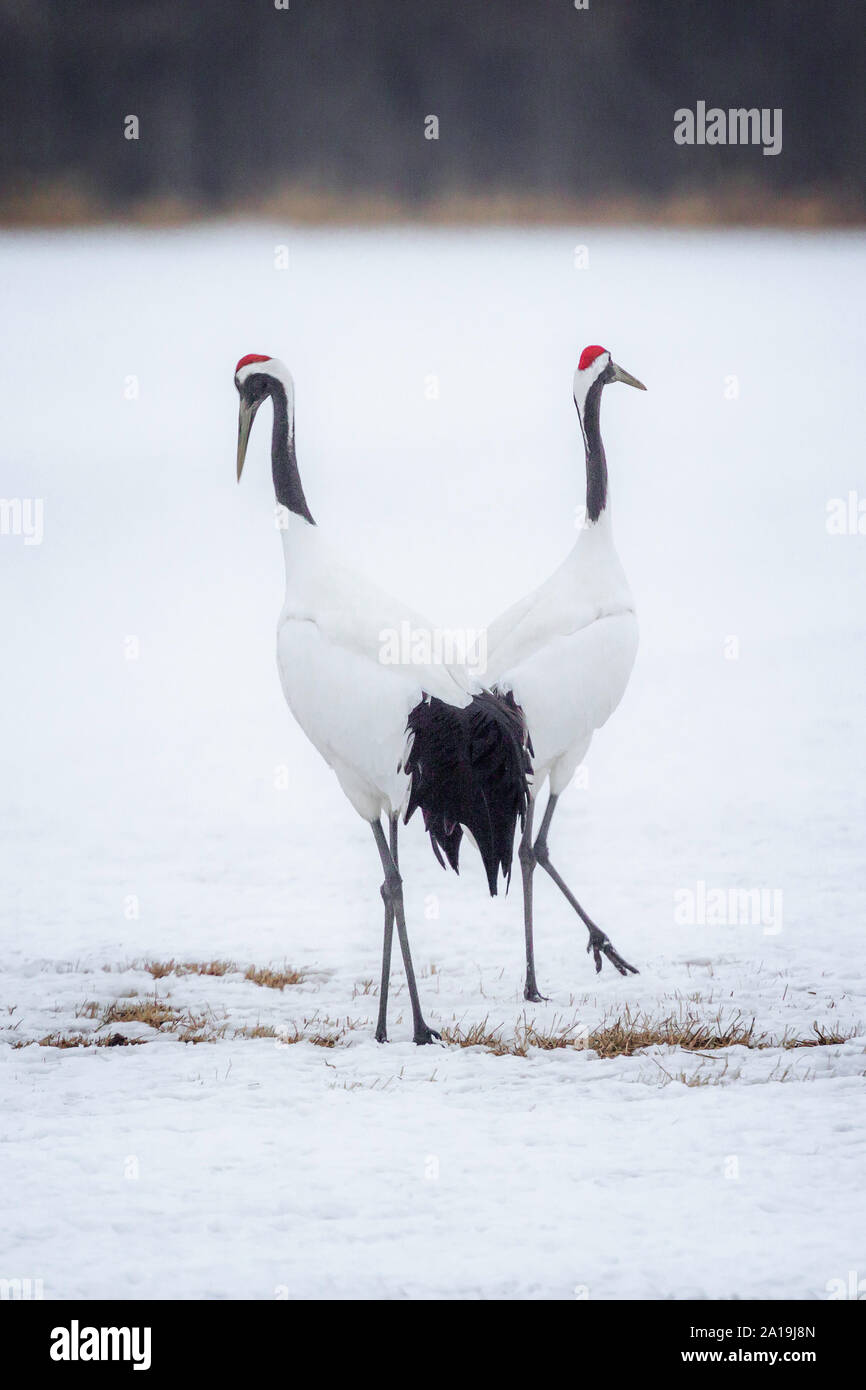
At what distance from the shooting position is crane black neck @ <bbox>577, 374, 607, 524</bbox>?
4.92 m

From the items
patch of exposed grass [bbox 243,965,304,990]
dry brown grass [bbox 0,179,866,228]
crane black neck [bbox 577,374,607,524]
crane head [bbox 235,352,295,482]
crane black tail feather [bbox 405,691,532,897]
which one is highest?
dry brown grass [bbox 0,179,866,228]

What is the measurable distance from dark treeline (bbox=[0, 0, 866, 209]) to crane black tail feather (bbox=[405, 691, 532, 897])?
8.20 m

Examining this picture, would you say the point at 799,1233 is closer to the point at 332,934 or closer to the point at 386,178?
the point at 332,934

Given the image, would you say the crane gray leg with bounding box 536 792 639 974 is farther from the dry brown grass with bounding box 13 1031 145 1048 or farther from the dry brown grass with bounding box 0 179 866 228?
the dry brown grass with bounding box 0 179 866 228

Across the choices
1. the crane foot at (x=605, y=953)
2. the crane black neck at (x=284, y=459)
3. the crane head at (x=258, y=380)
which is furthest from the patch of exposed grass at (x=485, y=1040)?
the crane head at (x=258, y=380)

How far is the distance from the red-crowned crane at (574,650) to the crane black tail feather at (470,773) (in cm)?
31

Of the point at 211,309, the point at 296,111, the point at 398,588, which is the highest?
the point at 296,111

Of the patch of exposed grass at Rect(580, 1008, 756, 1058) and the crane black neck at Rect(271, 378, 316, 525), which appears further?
the crane black neck at Rect(271, 378, 316, 525)

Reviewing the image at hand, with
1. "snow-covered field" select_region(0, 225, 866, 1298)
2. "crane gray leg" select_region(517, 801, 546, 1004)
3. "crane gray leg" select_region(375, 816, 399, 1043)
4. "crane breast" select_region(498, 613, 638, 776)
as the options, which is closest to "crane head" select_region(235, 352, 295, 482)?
"crane breast" select_region(498, 613, 638, 776)

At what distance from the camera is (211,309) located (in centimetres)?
1391

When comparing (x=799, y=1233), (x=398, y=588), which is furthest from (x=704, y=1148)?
(x=398, y=588)

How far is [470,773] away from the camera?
4.15m
